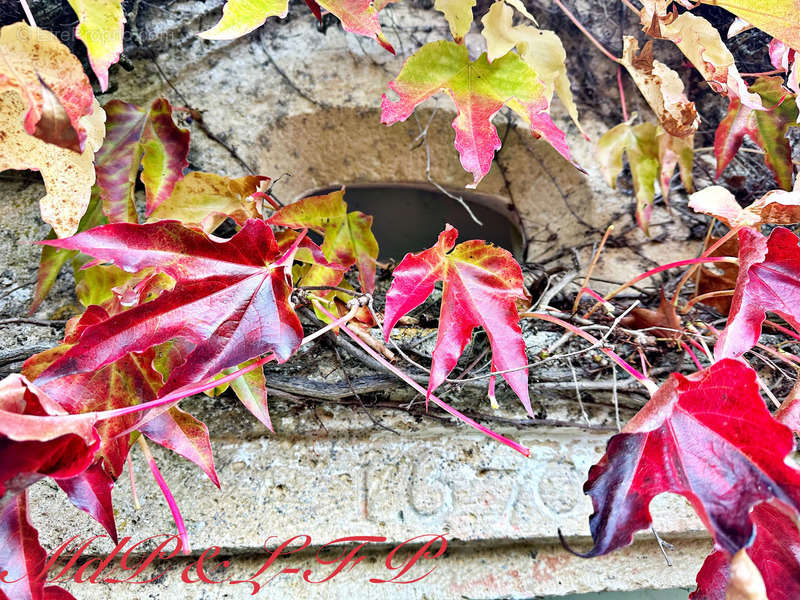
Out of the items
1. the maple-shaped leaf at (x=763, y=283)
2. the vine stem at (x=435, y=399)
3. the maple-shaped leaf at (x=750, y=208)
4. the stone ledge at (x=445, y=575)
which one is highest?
the maple-shaped leaf at (x=750, y=208)

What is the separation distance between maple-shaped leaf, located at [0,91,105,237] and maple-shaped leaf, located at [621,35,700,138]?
73cm

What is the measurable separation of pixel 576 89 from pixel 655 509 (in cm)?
89

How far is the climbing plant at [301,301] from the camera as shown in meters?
0.41

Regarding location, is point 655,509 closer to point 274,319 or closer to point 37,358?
point 274,319

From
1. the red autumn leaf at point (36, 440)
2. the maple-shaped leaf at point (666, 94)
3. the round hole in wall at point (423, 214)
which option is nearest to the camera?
the red autumn leaf at point (36, 440)

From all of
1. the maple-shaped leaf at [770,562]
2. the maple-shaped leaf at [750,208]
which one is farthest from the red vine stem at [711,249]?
the maple-shaped leaf at [770,562]

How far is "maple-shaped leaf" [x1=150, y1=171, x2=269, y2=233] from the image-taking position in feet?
2.37

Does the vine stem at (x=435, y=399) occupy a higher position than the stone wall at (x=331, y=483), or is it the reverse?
the vine stem at (x=435, y=399)

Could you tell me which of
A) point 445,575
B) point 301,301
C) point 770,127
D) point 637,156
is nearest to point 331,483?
point 445,575

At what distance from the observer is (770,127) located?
813 millimetres

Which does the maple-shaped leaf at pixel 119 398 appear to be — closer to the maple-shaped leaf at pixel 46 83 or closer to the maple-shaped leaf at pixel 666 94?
the maple-shaped leaf at pixel 46 83

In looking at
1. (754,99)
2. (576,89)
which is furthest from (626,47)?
(576,89)

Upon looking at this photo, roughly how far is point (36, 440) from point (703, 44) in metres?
0.86

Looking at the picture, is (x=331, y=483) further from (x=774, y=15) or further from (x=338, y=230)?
(x=774, y=15)
